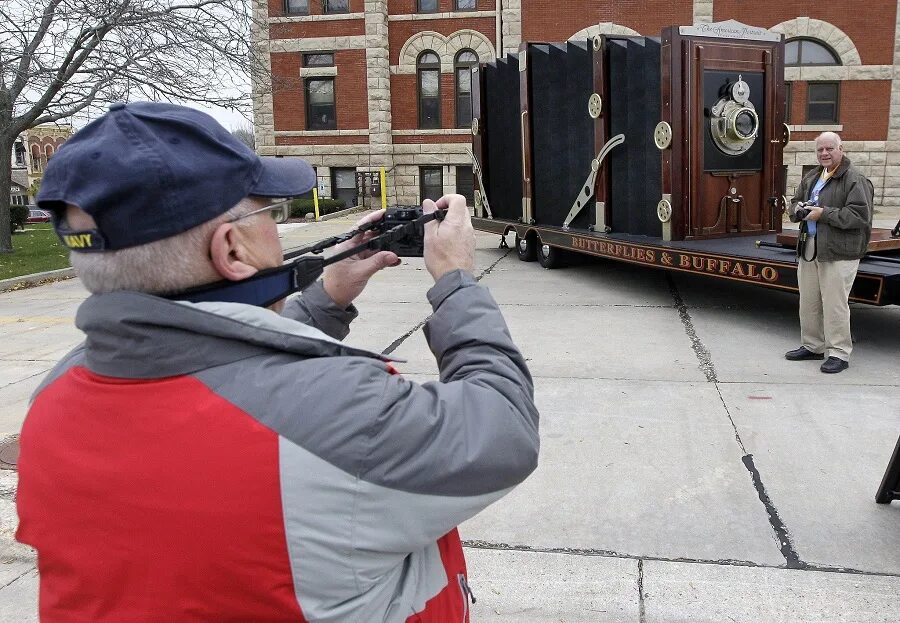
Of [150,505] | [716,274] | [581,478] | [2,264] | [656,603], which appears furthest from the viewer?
[2,264]

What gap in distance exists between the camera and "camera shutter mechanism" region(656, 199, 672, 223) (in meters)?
8.98

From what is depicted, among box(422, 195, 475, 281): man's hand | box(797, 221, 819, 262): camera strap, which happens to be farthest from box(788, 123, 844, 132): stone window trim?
box(422, 195, 475, 281): man's hand

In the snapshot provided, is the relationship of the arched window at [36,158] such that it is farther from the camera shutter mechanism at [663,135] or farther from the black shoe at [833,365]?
the black shoe at [833,365]

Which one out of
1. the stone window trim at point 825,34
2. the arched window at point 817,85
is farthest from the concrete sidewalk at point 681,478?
the arched window at point 817,85

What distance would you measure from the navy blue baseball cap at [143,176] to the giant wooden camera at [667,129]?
8.27 m

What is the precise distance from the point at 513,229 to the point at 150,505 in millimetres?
12364

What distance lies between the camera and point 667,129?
873cm

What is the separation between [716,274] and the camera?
26.1 feet

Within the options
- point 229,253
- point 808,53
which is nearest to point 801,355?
point 229,253

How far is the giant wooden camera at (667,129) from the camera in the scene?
8750mm

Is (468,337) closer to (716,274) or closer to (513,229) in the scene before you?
(716,274)

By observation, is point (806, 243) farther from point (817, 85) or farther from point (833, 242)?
point (817, 85)

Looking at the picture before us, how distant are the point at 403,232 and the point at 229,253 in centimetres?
59

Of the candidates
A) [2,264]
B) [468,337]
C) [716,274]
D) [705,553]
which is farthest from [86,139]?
[2,264]
